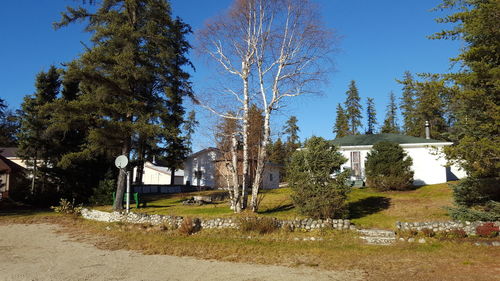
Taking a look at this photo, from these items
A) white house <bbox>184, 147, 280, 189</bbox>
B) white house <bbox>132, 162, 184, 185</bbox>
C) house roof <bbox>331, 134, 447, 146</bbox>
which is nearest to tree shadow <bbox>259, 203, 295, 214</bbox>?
house roof <bbox>331, 134, 447, 146</bbox>

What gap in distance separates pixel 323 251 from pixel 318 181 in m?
4.59

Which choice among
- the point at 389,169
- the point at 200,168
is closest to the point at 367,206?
the point at 389,169

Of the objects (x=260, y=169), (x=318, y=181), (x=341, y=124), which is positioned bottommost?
(x=318, y=181)

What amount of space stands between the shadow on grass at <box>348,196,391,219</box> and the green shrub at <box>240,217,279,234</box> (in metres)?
4.25

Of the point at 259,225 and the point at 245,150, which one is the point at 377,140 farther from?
the point at 259,225

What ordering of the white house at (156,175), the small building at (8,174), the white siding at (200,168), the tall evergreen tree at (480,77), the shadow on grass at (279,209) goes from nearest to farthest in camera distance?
1. the tall evergreen tree at (480,77)
2. the shadow on grass at (279,209)
3. the small building at (8,174)
4. the white siding at (200,168)
5. the white house at (156,175)

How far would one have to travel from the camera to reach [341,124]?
221 ft

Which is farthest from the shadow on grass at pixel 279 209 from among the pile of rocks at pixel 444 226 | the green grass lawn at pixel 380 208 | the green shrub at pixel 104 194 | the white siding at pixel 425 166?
the green shrub at pixel 104 194

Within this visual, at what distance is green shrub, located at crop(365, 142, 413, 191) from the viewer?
20.4 metres

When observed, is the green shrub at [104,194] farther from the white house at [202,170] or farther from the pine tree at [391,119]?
the pine tree at [391,119]

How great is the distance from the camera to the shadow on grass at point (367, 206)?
15.4 m

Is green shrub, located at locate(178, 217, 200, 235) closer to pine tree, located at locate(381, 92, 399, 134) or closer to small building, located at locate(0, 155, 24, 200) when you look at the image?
small building, located at locate(0, 155, 24, 200)

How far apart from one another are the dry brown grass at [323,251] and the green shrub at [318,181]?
4.61ft

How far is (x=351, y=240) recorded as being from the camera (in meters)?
11.0
